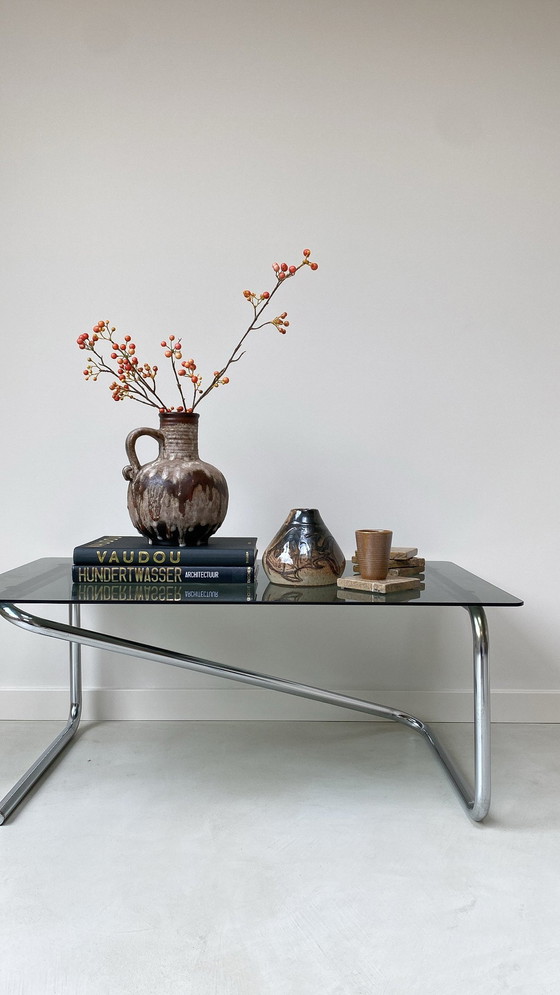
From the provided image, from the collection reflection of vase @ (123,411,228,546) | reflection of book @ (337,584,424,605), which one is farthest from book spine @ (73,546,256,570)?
reflection of book @ (337,584,424,605)

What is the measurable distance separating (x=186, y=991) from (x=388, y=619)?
50.6 inches

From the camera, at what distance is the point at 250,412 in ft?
7.09

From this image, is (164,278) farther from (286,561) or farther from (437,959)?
(437,959)

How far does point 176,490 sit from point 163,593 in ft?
0.95

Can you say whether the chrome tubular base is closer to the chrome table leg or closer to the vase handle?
the chrome table leg

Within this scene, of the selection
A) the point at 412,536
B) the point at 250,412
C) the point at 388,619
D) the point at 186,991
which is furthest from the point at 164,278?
the point at 186,991

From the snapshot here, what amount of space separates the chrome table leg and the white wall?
11 cm

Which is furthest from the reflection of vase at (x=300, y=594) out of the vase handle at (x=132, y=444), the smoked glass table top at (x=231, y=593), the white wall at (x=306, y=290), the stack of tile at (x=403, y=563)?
the white wall at (x=306, y=290)

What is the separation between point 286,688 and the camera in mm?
1678

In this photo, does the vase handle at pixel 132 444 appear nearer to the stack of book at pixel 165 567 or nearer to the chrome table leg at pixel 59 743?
the stack of book at pixel 165 567

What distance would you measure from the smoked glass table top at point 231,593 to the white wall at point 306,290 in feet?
1.54

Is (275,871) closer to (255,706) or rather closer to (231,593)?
(231,593)

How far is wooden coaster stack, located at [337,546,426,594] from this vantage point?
5.20 ft

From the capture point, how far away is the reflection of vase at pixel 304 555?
1650mm
